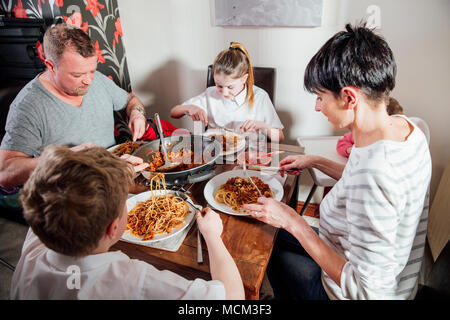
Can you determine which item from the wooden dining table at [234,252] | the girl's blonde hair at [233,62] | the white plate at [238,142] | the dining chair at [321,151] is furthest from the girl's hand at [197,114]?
the wooden dining table at [234,252]

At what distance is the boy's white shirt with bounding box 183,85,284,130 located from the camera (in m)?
2.15

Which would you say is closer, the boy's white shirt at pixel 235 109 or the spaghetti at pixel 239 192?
the spaghetti at pixel 239 192

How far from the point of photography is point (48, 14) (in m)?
1.92

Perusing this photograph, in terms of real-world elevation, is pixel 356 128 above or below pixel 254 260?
above

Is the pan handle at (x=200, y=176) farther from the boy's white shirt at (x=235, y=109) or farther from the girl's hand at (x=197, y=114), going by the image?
the boy's white shirt at (x=235, y=109)

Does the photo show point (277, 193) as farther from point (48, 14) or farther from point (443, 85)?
point (48, 14)

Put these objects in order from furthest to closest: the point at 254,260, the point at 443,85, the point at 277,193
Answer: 1. the point at 443,85
2. the point at 277,193
3. the point at 254,260

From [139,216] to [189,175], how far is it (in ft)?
0.97

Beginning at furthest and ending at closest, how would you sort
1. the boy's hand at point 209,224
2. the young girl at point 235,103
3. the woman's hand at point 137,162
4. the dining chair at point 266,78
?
the dining chair at point 266,78
the young girl at point 235,103
the woman's hand at point 137,162
the boy's hand at point 209,224

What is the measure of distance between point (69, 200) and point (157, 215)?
48 cm

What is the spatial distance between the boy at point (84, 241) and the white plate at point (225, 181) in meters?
0.34

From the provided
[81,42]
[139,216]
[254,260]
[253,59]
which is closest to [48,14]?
[81,42]

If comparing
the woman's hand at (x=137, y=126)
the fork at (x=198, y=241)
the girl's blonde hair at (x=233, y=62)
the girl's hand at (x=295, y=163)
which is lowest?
the fork at (x=198, y=241)

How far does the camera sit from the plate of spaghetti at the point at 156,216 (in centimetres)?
99
